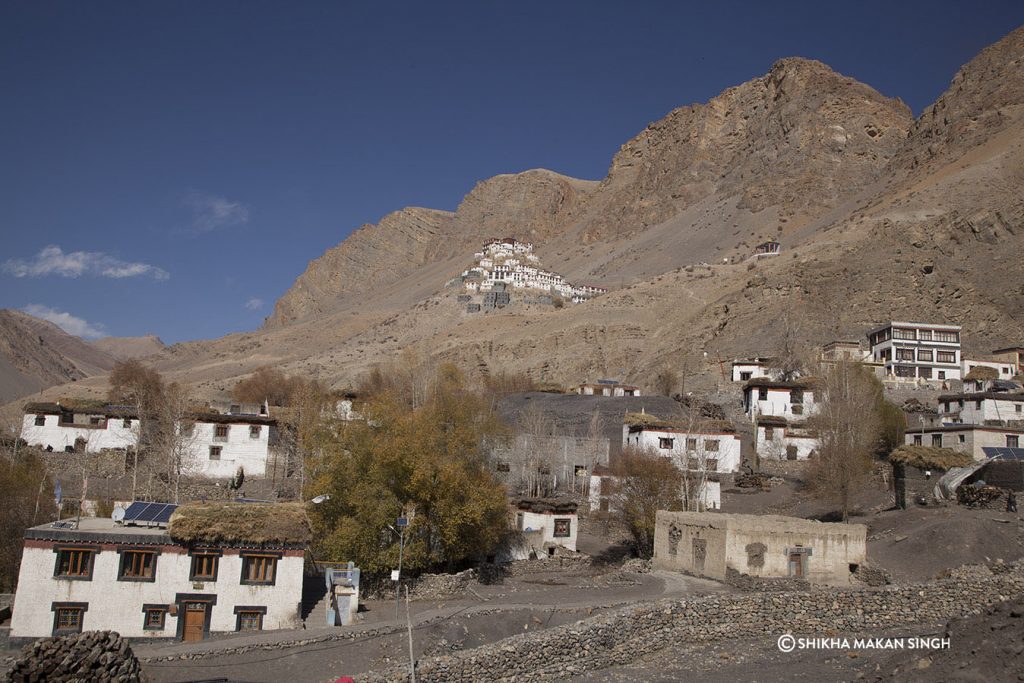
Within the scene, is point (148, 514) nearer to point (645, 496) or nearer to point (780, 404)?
point (645, 496)

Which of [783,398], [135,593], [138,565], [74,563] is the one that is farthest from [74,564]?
[783,398]

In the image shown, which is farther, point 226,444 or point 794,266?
point 794,266

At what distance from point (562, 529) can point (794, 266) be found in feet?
217

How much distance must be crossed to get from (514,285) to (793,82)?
321ft

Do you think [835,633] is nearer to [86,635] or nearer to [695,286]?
[86,635]

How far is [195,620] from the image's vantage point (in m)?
23.3

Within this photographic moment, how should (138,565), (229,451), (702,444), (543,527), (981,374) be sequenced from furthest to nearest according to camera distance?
1. (981,374)
2. (702,444)
3. (229,451)
4. (543,527)
5. (138,565)

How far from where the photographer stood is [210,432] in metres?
45.5

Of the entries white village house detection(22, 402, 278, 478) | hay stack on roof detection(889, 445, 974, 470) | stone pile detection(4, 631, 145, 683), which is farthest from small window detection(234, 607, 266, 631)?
hay stack on roof detection(889, 445, 974, 470)

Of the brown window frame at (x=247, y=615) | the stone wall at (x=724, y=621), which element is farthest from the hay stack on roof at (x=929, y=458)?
the brown window frame at (x=247, y=615)

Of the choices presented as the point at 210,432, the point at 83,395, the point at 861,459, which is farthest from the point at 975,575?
the point at 83,395

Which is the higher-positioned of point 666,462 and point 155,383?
point 155,383

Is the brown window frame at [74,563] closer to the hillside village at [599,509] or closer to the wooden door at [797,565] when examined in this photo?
the hillside village at [599,509]

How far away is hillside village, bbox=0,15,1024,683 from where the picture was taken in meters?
21.6
